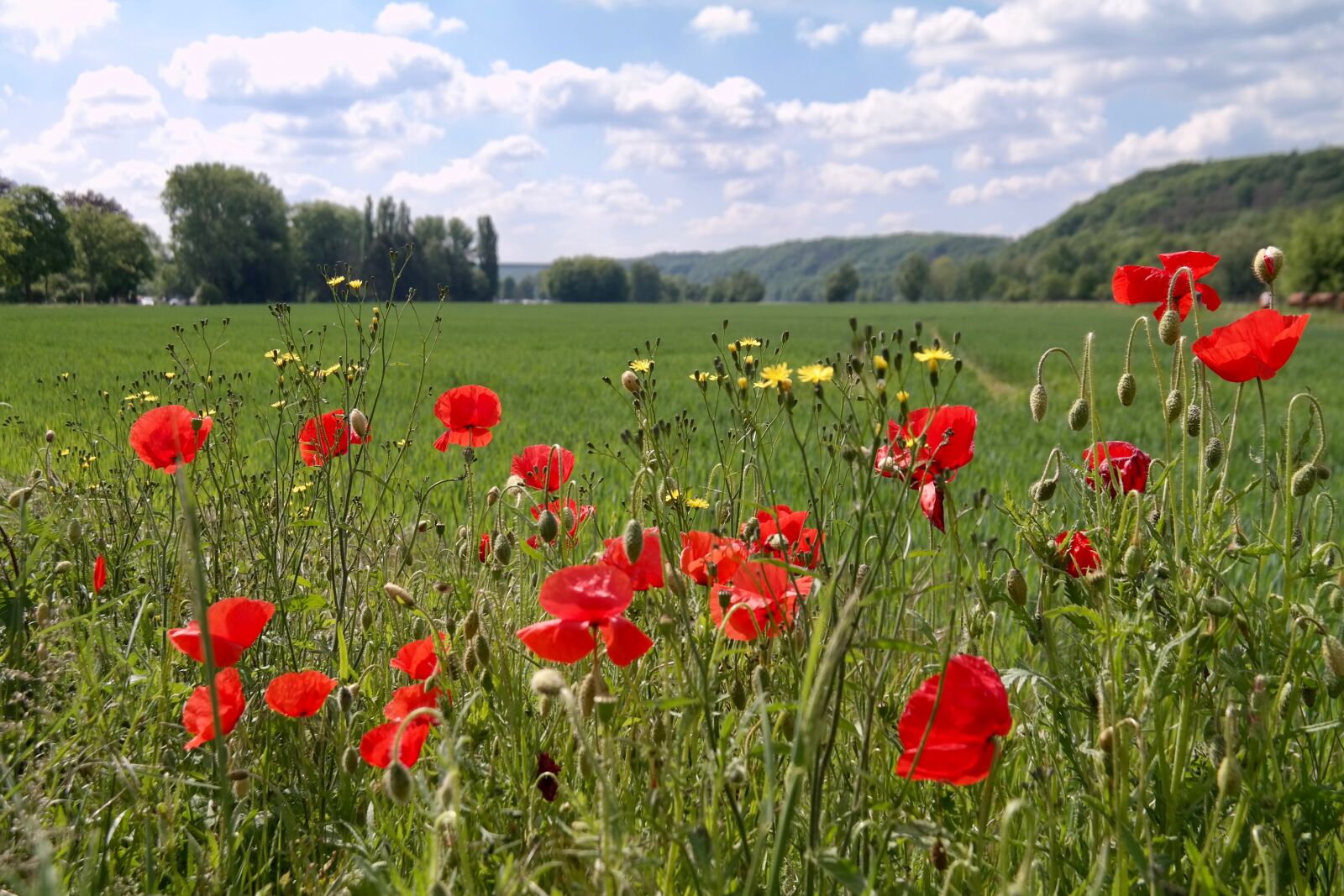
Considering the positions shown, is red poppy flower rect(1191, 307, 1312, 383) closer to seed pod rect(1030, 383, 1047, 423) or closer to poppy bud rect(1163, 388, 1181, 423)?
poppy bud rect(1163, 388, 1181, 423)

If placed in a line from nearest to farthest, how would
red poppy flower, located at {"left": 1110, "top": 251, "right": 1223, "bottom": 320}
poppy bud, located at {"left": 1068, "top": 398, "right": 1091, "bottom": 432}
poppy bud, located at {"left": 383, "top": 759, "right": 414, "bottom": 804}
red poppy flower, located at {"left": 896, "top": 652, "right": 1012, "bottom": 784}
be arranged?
poppy bud, located at {"left": 383, "top": 759, "right": 414, "bottom": 804}
red poppy flower, located at {"left": 896, "top": 652, "right": 1012, "bottom": 784}
poppy bud, located at {"left": 1068, "top": 398, "right": 1091, "bottom": 432}
red poppy flower, located at {"left": 1110, "top": 251, "right": 1223, "bottom": 320}

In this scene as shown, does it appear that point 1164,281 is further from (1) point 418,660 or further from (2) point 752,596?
(1) point 418,660

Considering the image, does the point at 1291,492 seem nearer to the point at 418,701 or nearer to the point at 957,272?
the point at 418,701

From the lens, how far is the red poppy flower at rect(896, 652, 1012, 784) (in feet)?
3.24

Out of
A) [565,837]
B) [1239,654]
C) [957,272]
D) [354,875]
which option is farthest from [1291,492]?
[957,272]

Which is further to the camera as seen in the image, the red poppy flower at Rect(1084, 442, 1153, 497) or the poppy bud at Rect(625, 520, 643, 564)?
the red poppy flower at Rect(1084, 442, 1153, 497)

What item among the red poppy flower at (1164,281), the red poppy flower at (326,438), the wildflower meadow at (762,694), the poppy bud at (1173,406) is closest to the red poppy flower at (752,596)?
the wildflower meadow at (762,694)

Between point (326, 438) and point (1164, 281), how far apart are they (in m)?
1.59

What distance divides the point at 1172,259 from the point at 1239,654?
0.65 m

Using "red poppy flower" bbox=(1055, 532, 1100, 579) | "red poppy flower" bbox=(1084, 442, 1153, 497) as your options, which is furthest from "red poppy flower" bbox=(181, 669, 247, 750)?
"red poppy flower" bbox=(1084, 442, 1153, 497)

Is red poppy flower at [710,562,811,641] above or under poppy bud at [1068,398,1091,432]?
under

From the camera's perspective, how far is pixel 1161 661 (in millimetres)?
1058

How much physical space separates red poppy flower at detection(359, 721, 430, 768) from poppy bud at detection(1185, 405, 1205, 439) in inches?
45.8

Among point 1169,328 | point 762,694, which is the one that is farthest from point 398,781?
point 1169,328
